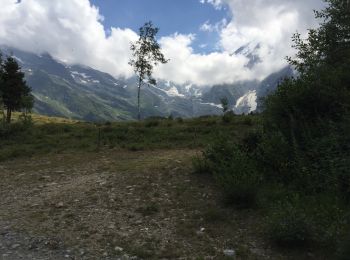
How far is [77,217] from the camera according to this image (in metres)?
11.3

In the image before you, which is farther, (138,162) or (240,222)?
(138,162)

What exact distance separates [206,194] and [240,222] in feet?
7.95

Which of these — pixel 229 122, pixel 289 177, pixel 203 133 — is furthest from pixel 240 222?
pixel 229 122

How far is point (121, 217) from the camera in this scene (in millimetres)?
11195

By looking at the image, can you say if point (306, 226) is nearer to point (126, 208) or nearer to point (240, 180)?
point (240, 180)

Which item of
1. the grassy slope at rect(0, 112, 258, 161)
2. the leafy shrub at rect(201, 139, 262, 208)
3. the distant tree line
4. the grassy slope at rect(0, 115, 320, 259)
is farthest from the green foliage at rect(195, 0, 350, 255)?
the distant tree line

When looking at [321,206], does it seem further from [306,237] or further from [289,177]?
[289,177]

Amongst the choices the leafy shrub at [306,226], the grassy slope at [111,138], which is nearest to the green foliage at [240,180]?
the leafy shrub at [306,226]

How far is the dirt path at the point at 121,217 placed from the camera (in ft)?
29.7

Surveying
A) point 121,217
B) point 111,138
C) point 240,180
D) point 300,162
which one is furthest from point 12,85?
point 300,162

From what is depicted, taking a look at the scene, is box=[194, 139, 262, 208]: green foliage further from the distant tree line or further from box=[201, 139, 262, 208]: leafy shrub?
the distant tree line

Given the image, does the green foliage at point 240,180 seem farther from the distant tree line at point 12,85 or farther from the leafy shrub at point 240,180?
the distant tree line at point 12,85

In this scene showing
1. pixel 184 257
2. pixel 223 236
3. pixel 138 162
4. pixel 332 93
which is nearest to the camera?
pixel 184 257

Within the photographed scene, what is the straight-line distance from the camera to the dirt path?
29.7 ft
